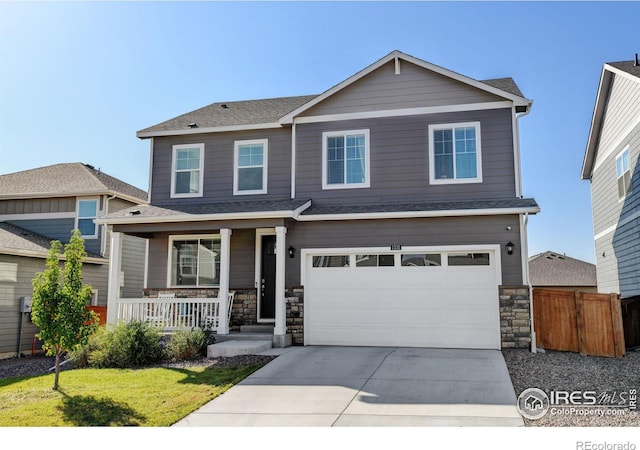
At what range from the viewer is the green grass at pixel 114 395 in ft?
21.7

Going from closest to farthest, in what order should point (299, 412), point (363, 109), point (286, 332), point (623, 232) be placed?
1. point (299, 412)
2. point (286, 332)
3. point (363, 109)
4. point (623, 232)

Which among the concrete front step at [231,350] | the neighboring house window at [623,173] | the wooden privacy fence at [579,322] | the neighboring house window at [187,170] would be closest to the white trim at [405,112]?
the neighboring house window at [187,170]

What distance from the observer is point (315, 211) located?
39.2 feet

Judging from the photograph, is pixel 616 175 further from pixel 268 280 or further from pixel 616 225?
pixel 268 280

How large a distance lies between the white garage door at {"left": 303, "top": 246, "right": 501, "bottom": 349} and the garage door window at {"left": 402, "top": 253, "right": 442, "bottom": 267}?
2cm

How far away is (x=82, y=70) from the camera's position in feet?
42.7

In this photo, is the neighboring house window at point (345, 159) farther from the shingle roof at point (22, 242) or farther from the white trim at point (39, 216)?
the white trim at point (39, 216)

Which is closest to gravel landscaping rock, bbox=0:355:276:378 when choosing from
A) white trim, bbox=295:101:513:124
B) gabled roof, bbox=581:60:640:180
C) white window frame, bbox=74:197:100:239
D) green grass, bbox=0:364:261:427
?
green grass, bbox=0:364:261:427

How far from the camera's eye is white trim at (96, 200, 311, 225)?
1127 centimetres

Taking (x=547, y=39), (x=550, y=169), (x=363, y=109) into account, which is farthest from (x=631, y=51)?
(x=363, y=109)

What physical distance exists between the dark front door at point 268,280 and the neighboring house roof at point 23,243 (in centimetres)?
616

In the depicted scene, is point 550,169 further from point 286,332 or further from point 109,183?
point 109,183

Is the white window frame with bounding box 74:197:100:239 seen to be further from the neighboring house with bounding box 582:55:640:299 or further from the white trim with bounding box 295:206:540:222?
the neighboring house with bounding box 582:55:640:299

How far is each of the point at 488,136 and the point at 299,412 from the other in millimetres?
7779
